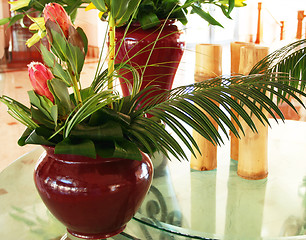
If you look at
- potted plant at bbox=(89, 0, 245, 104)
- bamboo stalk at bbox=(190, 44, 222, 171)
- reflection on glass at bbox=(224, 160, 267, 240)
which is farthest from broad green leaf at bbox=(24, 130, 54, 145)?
potted plant at bbox=(89, 0, 245, 104)

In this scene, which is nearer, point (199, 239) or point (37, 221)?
point (199, 239)

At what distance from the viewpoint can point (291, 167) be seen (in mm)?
1336

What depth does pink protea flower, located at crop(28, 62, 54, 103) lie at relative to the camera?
26.7 inches

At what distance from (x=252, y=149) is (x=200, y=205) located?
0.25 metres

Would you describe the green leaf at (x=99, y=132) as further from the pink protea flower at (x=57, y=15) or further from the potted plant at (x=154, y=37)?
the potted plant at (x=154, y=37)

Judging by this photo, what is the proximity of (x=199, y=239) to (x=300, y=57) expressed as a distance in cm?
69

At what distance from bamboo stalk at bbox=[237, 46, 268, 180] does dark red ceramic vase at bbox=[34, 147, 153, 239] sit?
537 millimetres

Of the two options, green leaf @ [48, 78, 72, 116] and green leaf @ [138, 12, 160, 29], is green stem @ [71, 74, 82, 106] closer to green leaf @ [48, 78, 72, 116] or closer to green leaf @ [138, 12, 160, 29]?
green leaf @ [48, 78, 72, 116]

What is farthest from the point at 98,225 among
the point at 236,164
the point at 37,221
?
the point at 236,164

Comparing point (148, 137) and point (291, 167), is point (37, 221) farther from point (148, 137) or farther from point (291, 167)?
point (291, 167)

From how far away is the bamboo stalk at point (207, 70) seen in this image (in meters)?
1.24

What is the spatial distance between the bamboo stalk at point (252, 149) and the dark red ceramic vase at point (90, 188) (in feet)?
1.76

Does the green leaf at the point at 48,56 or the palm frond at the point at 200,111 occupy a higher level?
the green leaf at the point at 48,56

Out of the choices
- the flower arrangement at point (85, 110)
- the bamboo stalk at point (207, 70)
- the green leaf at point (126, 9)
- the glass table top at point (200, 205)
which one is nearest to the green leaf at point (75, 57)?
the flower arrangement at point (85, 110)
